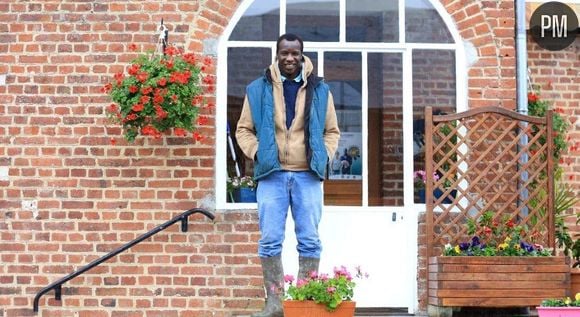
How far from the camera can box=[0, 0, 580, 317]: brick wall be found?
8.36m

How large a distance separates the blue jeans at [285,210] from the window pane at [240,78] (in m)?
1.30

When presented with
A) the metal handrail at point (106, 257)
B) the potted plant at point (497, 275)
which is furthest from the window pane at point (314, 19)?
the potted plant at point (497, 275)

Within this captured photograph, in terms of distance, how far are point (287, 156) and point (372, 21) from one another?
1.97m

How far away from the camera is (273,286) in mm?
7219

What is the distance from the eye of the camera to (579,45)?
955cm

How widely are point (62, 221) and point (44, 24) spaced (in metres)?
1.52

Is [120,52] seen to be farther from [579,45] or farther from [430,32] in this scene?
[579,45]

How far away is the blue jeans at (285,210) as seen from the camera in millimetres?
7270

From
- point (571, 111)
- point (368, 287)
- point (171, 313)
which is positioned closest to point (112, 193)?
point (171, 313)

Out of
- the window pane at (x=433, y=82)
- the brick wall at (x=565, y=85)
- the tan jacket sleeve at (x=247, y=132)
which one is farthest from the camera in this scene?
the brick wall at (x=565, y=85)

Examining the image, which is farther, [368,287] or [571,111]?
[571,111]

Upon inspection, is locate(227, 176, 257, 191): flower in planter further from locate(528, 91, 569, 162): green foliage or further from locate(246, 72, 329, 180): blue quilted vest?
locate(528, 91, 569, 162): green foliage

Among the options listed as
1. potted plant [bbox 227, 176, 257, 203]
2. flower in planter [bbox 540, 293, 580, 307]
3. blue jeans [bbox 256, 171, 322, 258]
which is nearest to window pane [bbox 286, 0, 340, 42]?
potted plant [bbox 227, 176, 257, 203]

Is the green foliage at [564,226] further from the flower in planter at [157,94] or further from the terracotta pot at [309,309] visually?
the flower in planter at [157,94]
